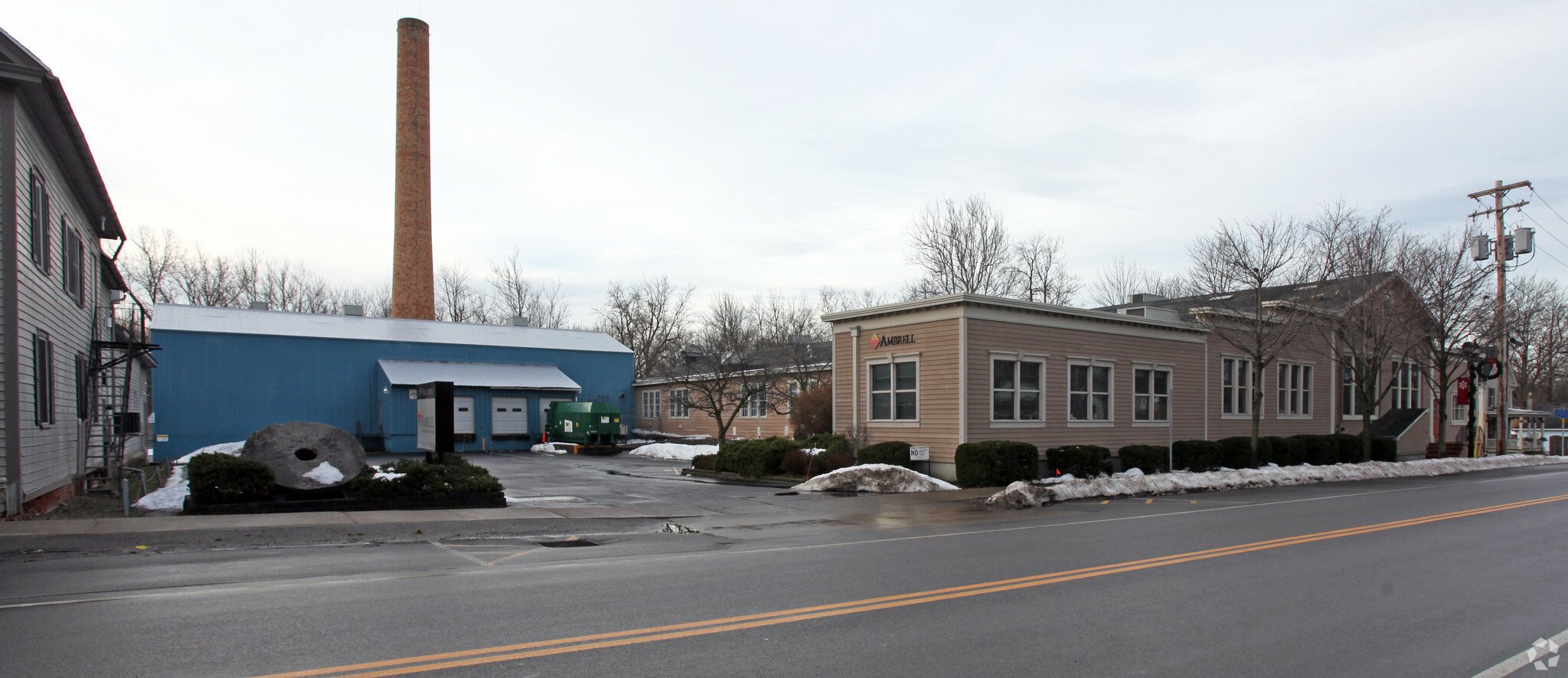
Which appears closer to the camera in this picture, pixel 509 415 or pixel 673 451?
pixel 673 451

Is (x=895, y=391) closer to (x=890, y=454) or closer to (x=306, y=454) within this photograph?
(x=890, y=454)

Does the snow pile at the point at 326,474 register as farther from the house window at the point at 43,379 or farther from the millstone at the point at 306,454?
the house window at the point at 43,379

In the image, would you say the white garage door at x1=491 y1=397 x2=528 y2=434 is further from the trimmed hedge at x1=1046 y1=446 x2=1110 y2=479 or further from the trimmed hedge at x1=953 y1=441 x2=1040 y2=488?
the trimmed hedge at x1=1046 y1=446 x2=1110 y2=479

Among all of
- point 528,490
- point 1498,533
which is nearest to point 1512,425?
point 1498,533

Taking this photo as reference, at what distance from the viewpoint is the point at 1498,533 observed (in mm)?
12719

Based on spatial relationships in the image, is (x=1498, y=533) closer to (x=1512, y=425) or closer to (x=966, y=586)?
(x=966, y=586)

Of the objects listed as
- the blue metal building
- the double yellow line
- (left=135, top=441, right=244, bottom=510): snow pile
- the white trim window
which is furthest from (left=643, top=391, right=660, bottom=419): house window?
the double yellow line

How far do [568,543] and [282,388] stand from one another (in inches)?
1271

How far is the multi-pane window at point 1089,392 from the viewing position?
25328mm

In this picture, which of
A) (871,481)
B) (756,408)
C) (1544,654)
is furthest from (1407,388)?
(1544,654)

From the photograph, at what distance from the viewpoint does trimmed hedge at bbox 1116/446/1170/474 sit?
25000 mm

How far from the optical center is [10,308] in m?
13.2

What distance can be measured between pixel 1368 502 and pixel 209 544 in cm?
1989

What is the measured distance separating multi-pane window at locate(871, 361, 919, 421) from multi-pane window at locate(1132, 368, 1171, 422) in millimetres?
7385
